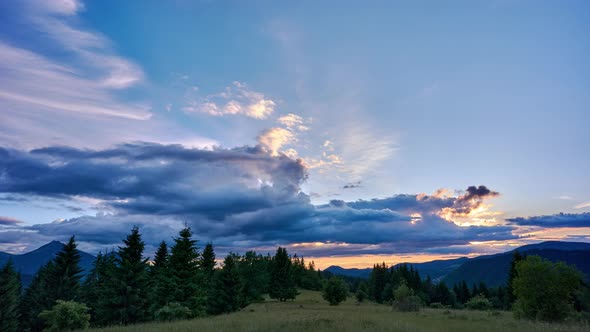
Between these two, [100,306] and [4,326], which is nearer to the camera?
[100,306]

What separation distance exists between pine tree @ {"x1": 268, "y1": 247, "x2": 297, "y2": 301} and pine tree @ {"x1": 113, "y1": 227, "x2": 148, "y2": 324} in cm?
4546

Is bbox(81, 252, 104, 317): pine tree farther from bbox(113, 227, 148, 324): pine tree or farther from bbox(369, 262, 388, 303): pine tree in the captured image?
bbox(369, 262, 388, 303): pine tree

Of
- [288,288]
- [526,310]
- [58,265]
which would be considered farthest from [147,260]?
[288,288]

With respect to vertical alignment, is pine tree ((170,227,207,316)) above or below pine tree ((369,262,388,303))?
above

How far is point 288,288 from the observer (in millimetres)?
78688

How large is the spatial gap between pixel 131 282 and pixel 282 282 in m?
48.0

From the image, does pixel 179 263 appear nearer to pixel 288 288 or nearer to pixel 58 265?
pixel 58 265

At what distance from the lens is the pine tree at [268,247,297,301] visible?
257ft

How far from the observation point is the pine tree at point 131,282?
35312 mm

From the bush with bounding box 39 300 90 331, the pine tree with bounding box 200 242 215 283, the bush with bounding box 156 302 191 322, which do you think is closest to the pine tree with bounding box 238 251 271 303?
the pine tree with bounding box 200 242 215 283

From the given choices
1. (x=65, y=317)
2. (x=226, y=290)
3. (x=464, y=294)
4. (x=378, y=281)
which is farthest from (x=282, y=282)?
(x=464, y=294)

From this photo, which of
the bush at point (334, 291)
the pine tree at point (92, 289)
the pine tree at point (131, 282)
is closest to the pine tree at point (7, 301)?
the pine tree at point (92, 289)

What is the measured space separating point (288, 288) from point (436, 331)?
66341mm

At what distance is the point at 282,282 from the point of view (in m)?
79.0
